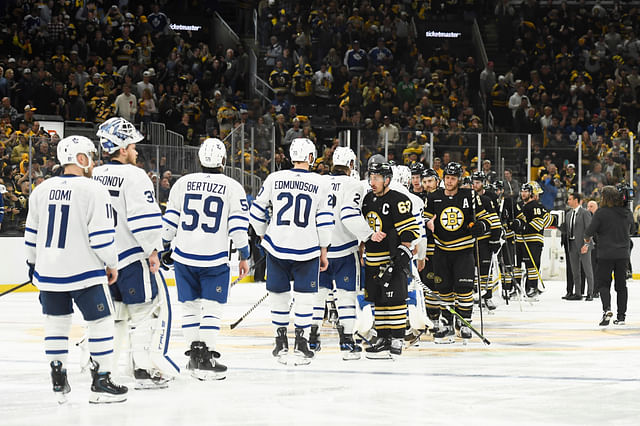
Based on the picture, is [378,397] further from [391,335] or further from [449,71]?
[449,71]

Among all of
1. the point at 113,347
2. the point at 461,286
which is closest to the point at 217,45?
the point at 461,286

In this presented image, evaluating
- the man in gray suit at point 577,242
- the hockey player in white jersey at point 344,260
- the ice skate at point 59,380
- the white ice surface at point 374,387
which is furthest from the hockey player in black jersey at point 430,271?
the man in gray suit at point 577,242

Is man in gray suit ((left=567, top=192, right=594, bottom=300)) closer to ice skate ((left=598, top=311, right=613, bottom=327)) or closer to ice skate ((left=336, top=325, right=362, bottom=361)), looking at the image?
ice skate ((left=598, top=311, right=613, bottom=327))

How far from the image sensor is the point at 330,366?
6.65 metres

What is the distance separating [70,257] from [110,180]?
0.78m

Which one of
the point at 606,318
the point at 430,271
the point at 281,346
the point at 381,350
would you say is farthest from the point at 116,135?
the point at 606,318

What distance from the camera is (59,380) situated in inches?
200

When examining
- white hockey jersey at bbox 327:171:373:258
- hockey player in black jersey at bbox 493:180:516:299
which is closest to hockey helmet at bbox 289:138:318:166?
white hockey jersey at bbox 327:171:373:258

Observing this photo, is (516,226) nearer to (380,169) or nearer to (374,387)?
(380,169)

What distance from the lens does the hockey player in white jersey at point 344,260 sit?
715cm

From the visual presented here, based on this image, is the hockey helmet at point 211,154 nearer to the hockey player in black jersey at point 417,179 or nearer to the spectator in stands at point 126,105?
the hockey player in black jersey at point 417,179

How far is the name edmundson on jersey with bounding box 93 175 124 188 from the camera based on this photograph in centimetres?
560

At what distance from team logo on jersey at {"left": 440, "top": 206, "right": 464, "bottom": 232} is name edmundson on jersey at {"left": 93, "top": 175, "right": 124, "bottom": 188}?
130 inches

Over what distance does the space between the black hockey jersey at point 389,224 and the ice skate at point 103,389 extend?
2485 mm
